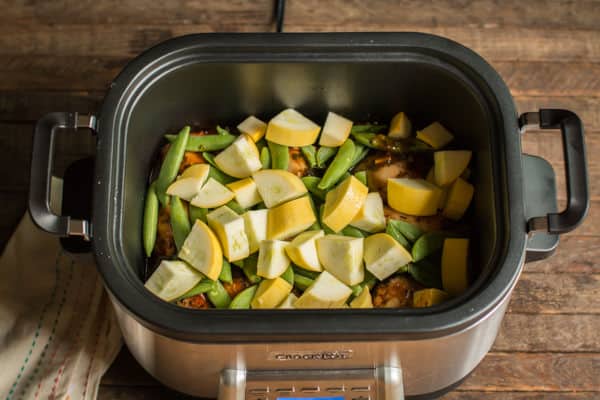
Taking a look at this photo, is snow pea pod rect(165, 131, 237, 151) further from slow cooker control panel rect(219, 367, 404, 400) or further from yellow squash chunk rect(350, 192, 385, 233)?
slow cooker control panel rect(219, 367, 404, 400)

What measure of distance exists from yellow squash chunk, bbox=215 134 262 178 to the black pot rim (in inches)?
7.1

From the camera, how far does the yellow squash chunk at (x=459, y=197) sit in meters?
1.53

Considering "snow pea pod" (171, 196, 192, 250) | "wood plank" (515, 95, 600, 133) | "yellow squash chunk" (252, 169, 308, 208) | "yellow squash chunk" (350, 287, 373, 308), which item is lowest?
"yellow squash chunk" (350, 287, 373, 308)

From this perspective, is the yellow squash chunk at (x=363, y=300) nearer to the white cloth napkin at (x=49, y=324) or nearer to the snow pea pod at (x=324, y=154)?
the snow pea pod at (x=324, y=154)

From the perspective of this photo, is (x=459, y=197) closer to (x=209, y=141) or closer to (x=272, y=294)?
(x=272, y=294)

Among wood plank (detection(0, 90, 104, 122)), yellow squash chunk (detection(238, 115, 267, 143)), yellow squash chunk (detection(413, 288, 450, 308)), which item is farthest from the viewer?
wood plank (detection(0, 90, 104, 122))

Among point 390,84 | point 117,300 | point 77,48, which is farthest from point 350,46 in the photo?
point 77,48

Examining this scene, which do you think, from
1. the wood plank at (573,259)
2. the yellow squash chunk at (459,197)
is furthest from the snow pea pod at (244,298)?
the wood plank at (573,259)

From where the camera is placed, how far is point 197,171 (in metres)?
1.57

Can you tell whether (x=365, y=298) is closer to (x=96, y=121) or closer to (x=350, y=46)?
(x=350, y=46)

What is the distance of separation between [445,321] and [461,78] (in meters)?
0.51

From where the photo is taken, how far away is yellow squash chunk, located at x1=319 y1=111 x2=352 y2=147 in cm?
162

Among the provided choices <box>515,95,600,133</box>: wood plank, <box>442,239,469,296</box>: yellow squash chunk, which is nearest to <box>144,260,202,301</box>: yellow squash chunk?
<box>442,239,469,296</box>: yellow squash chunk

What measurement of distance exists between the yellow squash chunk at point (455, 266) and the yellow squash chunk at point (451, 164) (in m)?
0.15
